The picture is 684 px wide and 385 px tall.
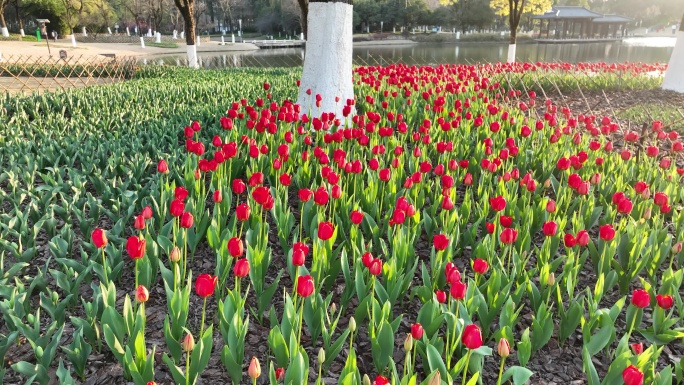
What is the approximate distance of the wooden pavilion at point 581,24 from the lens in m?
68.2

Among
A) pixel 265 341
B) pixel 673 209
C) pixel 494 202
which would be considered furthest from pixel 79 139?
pixel 673 209

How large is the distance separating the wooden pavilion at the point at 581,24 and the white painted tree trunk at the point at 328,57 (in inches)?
2660

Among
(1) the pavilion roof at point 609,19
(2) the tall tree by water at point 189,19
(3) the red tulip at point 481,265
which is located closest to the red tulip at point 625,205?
(3) the red tulip at point 481,265

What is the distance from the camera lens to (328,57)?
6.48m

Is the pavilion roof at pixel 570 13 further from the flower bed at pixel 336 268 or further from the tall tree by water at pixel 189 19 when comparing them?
the flower bed at pixel 336 268

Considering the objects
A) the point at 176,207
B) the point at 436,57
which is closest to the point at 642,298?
the point at 176,207

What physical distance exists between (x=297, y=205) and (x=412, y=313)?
1.81 m

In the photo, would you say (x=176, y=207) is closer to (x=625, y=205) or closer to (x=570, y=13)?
(x=625, y=205)

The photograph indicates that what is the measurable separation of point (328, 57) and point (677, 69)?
9789mm

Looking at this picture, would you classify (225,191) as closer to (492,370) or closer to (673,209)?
(492,370)

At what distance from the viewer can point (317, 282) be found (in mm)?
2748

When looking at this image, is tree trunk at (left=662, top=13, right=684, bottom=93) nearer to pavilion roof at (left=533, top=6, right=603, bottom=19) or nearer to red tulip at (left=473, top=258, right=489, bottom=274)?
red tulip at (left=473, top=258, right=489, bottom=274)

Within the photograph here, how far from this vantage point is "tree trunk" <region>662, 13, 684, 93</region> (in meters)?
11.8

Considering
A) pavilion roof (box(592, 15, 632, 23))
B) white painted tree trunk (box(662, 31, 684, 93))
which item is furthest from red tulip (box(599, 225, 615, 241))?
pavilion roof (box(592, 15, 632, 23))
